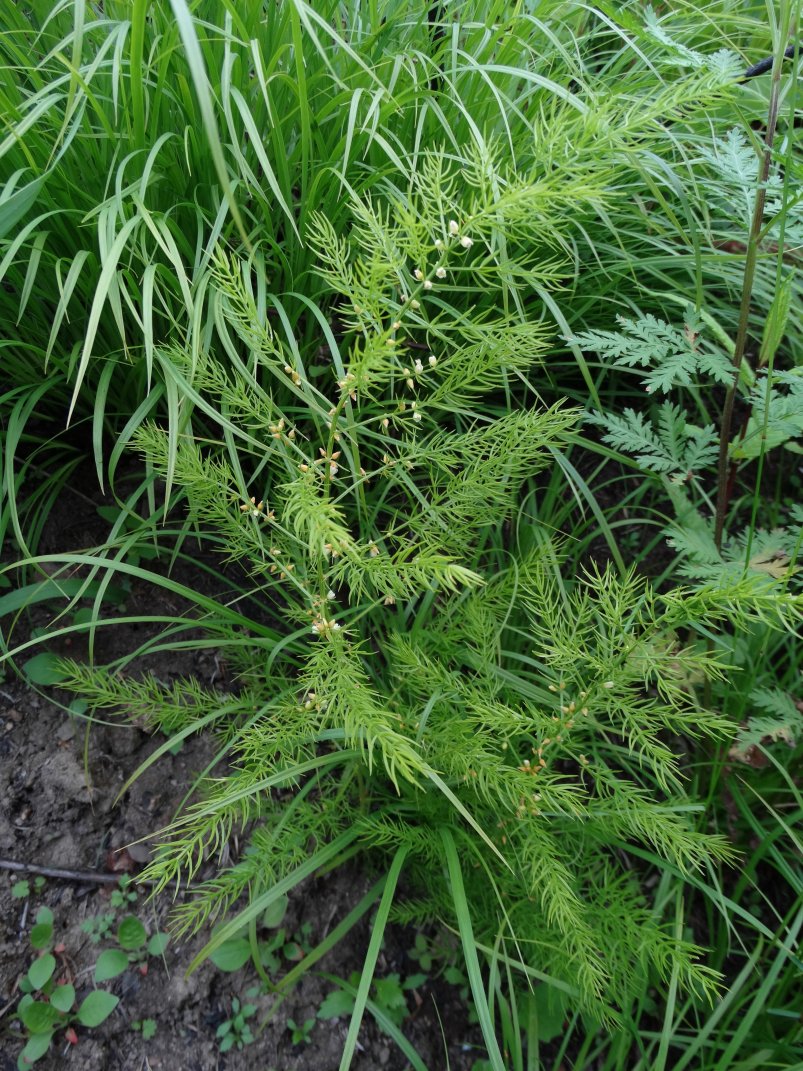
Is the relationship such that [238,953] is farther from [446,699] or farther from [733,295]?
[733,295]

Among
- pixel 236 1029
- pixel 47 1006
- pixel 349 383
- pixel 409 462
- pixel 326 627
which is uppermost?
pixel 349 383

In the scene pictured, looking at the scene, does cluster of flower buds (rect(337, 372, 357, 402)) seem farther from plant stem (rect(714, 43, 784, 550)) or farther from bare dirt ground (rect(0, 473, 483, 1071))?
bare dirt ground (rect(0, 473, 483, 1071))

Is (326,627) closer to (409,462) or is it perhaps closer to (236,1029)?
(409,462)

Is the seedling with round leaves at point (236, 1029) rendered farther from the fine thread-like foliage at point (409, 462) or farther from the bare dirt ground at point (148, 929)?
the fine thread-like foliage at point (409, 462)

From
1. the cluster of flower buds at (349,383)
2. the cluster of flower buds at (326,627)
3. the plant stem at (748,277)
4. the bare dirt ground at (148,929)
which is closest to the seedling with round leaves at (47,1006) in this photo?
the bare dirt ground at (148,929)

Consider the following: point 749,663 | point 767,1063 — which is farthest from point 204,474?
point 767,1063

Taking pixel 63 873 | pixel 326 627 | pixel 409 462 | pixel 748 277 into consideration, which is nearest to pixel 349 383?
pixel 409 462

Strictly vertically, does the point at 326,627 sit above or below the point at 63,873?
above

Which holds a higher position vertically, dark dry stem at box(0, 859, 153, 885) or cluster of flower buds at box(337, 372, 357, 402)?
cluster of flower buds at box(337, 372, 357, 402)

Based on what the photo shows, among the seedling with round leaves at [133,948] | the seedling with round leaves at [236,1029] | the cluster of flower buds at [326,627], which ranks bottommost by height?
the seedling with round leaves at [236,1029]

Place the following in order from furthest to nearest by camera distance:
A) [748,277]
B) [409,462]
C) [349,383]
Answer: [748,277]
[409,462]
[349,383]

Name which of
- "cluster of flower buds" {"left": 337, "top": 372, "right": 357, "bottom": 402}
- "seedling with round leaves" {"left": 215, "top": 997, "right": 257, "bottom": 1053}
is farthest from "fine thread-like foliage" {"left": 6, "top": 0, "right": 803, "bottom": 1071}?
"seedling with round leaves" {"left": 215, "top": 997, "right": 257, "bottom": 1053}

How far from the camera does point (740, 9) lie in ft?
6.08

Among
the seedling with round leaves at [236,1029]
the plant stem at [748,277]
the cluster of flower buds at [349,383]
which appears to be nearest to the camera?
the cluster of flower buds at [349,383]
